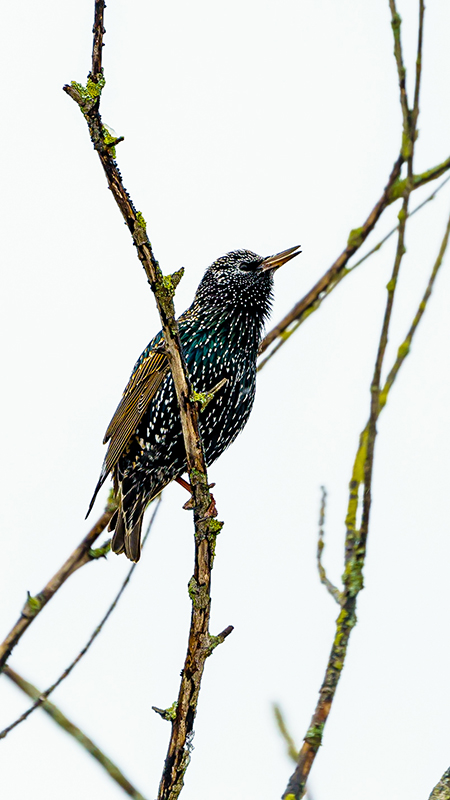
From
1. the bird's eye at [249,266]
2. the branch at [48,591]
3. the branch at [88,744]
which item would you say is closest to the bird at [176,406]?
the bird's eye at [249,266]

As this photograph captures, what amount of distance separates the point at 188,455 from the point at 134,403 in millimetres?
2109

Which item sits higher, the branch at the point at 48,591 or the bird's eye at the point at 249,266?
the bird's eye at the point at 249,266

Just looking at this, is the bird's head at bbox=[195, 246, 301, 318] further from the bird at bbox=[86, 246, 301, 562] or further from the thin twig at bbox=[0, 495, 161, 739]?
the thin twig at bbox=[0, 495, 161, 739]

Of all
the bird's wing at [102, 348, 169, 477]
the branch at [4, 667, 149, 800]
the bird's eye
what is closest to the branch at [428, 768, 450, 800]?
the branch at [4, 667, 149, 800]

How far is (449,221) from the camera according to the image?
235cm

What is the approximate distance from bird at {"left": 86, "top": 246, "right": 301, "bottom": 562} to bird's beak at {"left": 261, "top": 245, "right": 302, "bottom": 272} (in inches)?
2.9

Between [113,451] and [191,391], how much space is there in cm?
217

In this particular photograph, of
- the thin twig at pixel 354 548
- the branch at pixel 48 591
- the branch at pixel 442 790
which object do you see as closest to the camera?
the thin twig at pixel 354 548

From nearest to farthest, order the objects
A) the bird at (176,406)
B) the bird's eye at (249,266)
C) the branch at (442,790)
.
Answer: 1. the branch at (442,790)
2. the bird at (176,406)
3. the bird's eye at (249,266)

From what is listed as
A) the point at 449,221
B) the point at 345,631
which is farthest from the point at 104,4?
the point at 345,631

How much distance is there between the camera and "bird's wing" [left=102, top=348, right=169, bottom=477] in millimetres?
5449

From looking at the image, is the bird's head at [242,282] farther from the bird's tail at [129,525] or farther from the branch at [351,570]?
the branch at [351,570]

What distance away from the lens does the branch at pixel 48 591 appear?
2.96 metres

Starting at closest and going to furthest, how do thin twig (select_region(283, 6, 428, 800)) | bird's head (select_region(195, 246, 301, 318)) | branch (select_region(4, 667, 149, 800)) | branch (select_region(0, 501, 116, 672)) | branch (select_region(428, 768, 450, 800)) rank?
1. thin twig (select_region(283, 6, 428, 800))
2. branch (select_region(4, 667, 149, 800))
3. branch (select_region(428, 768, 450, 800))
4. branch (select_region(0, 501, 116, 672))
5. bird's head (select_region(195, 246, 301, 318))
